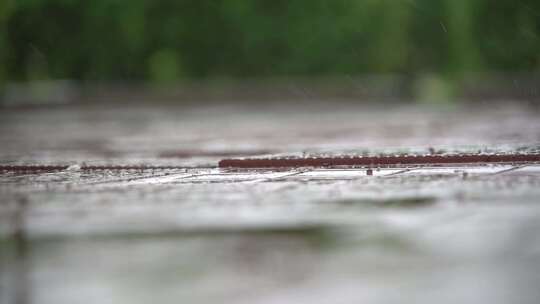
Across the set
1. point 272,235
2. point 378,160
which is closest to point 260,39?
point 378,160

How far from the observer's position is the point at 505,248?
6.46 m

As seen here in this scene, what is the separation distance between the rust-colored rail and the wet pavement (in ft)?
1.76

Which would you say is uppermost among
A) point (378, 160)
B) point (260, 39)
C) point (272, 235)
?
point (260, 39)

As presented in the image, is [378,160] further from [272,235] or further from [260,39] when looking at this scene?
[260,39]

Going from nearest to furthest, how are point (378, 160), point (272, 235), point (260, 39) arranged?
1. point (272, 235)
2. point (378, 160)
3. point (260, 39)

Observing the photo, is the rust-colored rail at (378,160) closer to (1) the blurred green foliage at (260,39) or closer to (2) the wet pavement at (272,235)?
(2) the wet pavement at (272,235)

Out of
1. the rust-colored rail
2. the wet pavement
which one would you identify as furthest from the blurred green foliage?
the wet pavement

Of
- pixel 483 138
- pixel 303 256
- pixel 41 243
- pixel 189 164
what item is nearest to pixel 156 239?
pixel 41 243

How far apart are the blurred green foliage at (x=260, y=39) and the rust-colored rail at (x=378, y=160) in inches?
1399

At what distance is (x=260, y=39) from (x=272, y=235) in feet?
180

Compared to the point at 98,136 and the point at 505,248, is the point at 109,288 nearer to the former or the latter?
the point at 505,248

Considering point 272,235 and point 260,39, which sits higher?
point 260,39

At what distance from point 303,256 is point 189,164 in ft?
26.4

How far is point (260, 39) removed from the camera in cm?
6172
